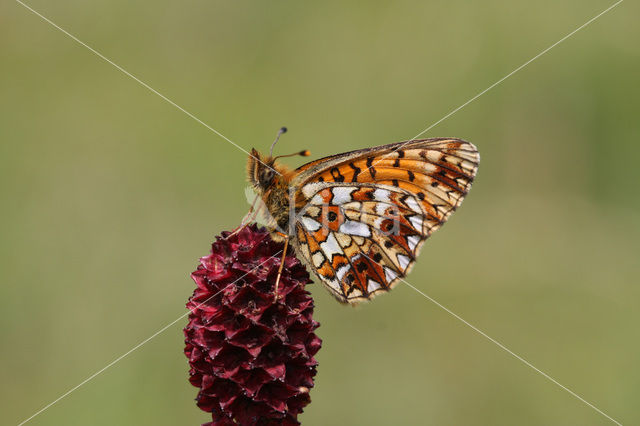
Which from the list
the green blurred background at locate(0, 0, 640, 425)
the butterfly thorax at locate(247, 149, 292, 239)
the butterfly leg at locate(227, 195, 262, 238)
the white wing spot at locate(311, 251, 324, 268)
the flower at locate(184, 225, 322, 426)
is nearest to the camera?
the flower at locate(184, 225, 322, 426)

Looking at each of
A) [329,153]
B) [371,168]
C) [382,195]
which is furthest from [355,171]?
[329,153]

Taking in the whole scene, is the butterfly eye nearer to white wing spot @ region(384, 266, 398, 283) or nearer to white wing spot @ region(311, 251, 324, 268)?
white wing spot @ region(311, 251, 324, 268)

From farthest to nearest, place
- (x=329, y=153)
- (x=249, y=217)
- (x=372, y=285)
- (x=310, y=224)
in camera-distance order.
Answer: (x=329, y=153) < (x=310, y=224) < (x=372, y=285) < (x=249, y=217)

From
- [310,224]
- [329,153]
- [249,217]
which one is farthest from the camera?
[329,153]

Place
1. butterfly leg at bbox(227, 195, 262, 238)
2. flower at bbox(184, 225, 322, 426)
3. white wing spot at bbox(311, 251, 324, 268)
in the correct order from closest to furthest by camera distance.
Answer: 1. flower at bbox(184, 225, 322, 426)
2. butterfly leg at bbox(227, 195, 262, 238)
3. white wing spot at bbox(311, 251, 324, 268)

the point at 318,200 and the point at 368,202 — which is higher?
the point at 318,200

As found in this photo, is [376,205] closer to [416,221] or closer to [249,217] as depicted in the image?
[416,221]

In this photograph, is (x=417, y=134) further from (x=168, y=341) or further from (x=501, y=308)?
(x=168, y=341)

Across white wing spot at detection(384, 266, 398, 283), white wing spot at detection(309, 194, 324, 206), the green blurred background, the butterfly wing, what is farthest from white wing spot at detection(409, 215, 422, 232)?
the green blurred background
